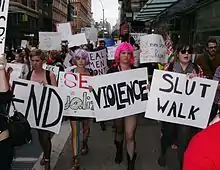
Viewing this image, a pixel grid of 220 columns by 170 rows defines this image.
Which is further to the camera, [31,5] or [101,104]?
[31,5]

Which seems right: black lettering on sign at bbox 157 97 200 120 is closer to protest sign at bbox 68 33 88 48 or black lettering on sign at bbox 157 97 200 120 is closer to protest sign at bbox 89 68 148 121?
protest sign at bbox 89 68 148 121

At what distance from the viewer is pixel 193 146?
1599 mm

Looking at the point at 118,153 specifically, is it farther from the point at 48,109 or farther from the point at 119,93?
the point at 48,109

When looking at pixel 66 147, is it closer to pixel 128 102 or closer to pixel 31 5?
pixel 128 102

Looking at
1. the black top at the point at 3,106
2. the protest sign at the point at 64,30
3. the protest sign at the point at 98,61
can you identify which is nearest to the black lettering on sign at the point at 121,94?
the black top at the point at 3,106

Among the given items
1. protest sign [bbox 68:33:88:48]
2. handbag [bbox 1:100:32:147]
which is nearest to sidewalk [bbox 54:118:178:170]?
handbag [bbox 1:100:32:147]

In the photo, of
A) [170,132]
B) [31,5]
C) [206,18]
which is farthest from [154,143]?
[31,5]

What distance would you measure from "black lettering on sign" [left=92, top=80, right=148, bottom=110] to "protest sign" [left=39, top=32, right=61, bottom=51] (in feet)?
23.7

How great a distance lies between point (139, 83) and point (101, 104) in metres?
0.55

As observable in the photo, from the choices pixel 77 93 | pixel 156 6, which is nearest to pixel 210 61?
pixel 77 93

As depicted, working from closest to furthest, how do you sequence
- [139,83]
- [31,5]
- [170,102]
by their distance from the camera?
[170,102], [139,83], [31,5]

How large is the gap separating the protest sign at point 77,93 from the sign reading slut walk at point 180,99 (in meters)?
0.94

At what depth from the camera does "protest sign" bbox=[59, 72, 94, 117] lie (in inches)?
205

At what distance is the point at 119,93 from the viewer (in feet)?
16.3
